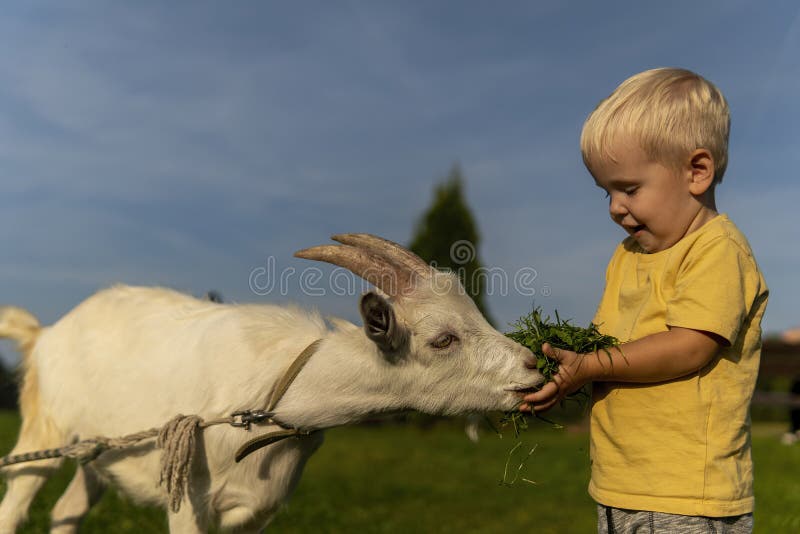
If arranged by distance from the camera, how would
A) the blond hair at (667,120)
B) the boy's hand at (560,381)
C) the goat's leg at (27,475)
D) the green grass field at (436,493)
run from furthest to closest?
the green grass field at (436,493), the goat's leg at (27,475), the boy's hand at (560,381), the blond hair at (667,120)

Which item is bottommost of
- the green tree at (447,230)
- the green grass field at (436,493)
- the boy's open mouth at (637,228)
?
the green grass field at (436,493)

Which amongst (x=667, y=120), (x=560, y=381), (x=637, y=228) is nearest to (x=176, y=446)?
(x=560, y=381)

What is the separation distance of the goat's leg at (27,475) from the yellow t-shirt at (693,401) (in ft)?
11.1

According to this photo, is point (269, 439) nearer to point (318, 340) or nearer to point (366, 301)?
point (318, 340)

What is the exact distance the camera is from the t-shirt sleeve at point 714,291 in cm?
252

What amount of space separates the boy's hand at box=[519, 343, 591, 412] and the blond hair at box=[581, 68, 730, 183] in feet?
2.60

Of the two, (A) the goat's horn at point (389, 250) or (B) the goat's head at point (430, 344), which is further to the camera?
(A) the goat's horn at point (389, 250)

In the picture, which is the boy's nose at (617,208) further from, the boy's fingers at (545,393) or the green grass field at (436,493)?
the green grass field at (436,493)

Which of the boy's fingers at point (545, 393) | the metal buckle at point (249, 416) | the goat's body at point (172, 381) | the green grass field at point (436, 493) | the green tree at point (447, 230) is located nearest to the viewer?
the boy's fingers at point (545, 393)

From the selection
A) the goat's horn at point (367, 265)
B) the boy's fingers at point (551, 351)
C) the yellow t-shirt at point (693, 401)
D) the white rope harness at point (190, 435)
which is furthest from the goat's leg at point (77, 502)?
the yellow t-shirt at point (693, 401)

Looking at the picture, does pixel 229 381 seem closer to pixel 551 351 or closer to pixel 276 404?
pixel 276 404

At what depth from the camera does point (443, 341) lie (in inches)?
129

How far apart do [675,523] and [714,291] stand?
870 mm

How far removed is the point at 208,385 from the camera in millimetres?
3582
